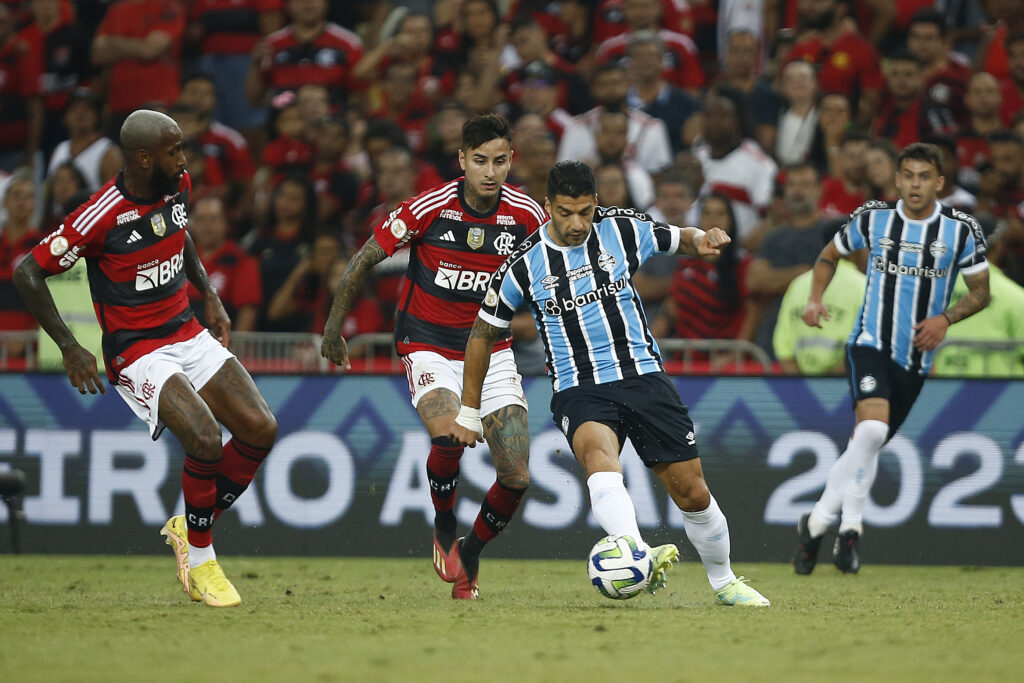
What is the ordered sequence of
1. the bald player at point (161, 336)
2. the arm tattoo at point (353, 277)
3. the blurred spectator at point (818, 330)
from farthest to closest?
the blurred spectator at point (818, 330), the arm tattoo at point (353, 277), the bald player at point (161, 336)

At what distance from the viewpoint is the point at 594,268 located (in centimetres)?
704

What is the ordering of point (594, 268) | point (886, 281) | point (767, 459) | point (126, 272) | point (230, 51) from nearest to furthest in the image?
point (594, 268), point (126, 272), point (886, 281), point (767, 459), point (230, 51)

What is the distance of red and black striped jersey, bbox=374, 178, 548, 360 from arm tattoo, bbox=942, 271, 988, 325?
2776mm

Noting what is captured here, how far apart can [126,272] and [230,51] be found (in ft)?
27.4

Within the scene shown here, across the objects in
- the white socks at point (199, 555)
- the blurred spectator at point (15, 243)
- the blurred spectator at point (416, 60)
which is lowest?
the blurred spectator at point (15, 243)

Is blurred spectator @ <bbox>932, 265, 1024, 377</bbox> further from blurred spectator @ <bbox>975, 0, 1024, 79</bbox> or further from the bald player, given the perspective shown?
the bald player

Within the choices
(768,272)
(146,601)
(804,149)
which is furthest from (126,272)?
(804,149)

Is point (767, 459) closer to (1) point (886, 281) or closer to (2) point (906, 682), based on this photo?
(1) point (886, 281)

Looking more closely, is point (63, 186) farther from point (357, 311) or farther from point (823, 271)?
point (823, 271)

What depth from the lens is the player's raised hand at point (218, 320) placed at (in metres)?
8.43

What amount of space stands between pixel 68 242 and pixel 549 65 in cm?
754

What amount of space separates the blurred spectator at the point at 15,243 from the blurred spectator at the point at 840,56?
24.7 ft

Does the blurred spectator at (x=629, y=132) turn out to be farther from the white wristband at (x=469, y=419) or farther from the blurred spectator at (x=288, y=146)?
the white wristband at (x=469, y=419)

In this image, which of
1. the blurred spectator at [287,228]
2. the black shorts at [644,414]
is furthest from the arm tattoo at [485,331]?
the blurred spectator at [287,228]
